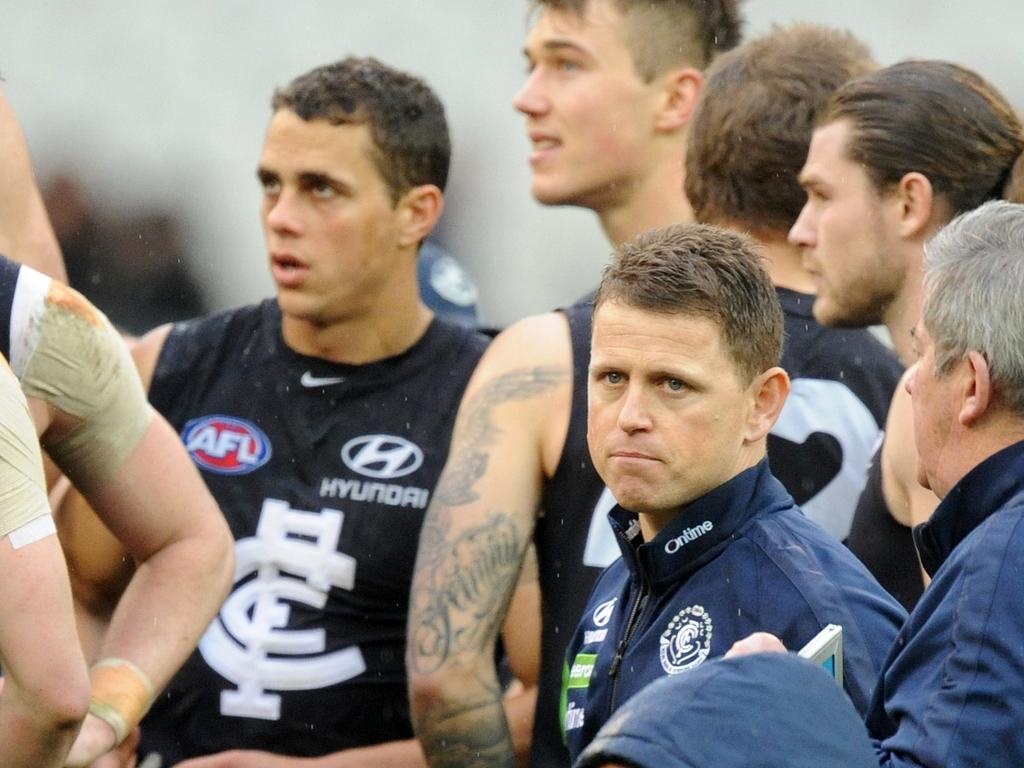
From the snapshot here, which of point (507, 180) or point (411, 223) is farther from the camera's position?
point (507, 180)

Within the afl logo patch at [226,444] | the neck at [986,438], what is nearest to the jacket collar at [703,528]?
the neck at [986,438]

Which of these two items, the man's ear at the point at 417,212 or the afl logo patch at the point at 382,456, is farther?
the man's ear at the point at 417,212

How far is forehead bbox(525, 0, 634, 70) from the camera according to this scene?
485cm

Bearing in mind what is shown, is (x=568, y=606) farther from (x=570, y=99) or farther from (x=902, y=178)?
(x=570, y=99)

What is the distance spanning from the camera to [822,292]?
4.02 meters

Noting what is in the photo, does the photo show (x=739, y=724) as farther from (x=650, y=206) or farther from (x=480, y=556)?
(x=650, y=206)

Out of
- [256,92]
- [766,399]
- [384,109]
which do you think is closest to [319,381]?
[384,109]

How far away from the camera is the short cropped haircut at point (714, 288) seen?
296 centimetres

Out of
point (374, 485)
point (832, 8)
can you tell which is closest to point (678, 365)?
point (374, 485)

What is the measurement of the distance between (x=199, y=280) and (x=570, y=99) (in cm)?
442

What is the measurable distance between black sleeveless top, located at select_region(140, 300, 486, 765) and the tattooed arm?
358 millimetres

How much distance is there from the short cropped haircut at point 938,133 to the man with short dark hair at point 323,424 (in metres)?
1.18

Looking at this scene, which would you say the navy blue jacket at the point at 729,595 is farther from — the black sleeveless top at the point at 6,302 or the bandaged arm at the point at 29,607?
the black sleeveless top at the point at 6,302

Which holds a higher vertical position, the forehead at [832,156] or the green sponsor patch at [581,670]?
the forehead at [832,156]
